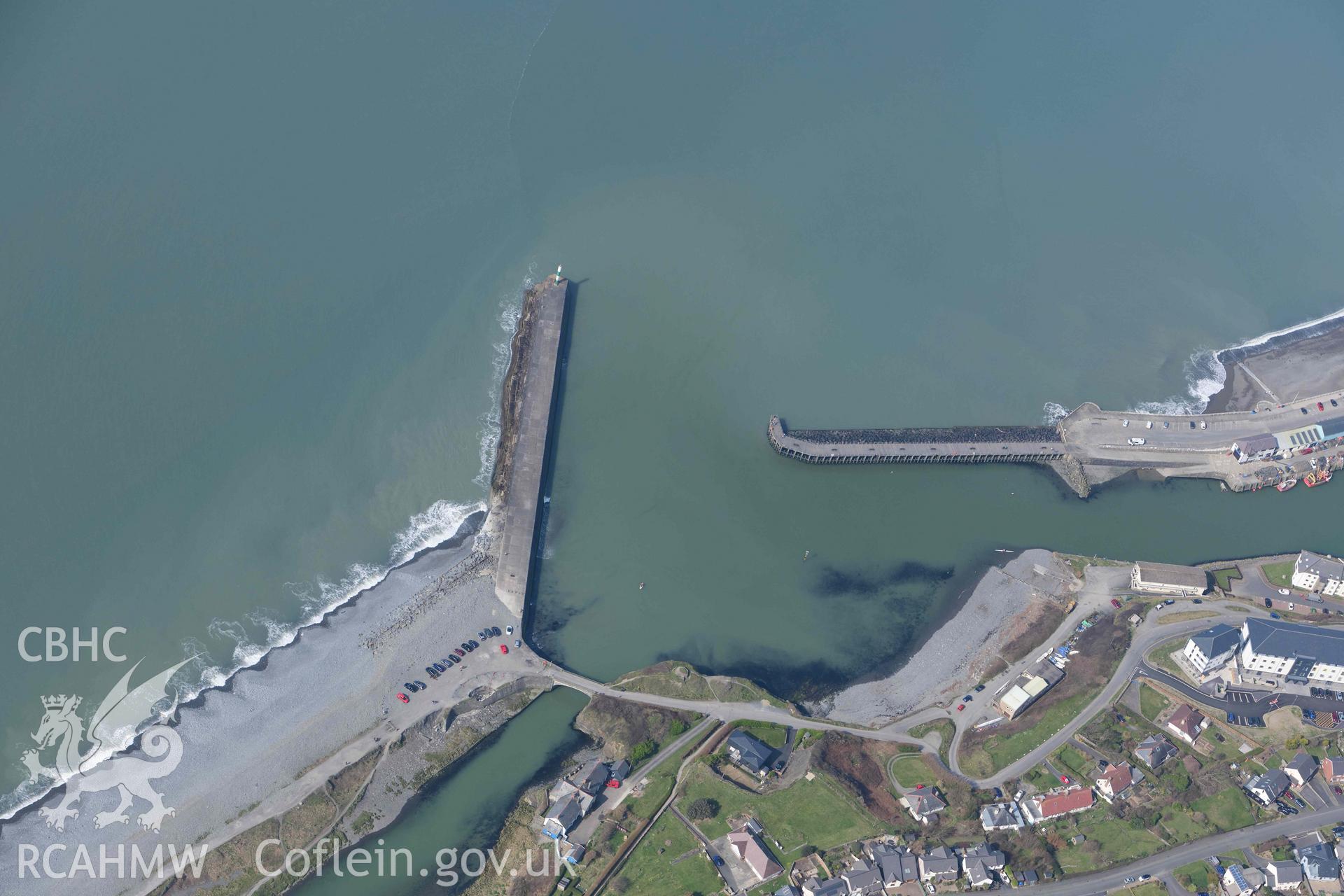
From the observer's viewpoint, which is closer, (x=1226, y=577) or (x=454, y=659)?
(x=454, y=659)

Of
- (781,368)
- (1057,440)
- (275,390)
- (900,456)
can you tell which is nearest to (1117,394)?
(1057,440)

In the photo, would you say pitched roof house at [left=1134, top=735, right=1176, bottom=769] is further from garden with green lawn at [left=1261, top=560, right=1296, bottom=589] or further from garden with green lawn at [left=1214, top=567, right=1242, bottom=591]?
garden with green lawn at [left=1261, top=560, right=1296, bottom=589]

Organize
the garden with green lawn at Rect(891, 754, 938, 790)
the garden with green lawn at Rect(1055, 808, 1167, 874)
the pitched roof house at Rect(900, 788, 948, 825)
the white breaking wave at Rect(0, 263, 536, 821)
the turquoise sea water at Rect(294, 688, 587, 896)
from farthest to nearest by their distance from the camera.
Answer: the garden with green lawn at Rect(891, 754, 938, 790)
the pitched roof house at Rect(900, 788, 948, 825)
the white breaking wave at Rect(0, 263, 536, 821)
the garden with green lawn at Rect(1055, 808, 1167, 874)
the turquoise sea water at Rect(294, 688, 587, 896)

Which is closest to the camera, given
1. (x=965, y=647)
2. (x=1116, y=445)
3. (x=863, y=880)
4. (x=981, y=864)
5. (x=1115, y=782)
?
(x=863, y=880)

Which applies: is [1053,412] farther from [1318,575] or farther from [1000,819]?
A: [1000,819]

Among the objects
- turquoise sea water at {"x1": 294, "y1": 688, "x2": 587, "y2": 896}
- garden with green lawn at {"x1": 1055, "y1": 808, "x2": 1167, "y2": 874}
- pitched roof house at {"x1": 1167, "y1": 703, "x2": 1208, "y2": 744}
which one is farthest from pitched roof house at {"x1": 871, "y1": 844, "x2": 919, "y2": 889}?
pitched roof house at {"x1": 1167, "y1": 703, "x2": 1208, "y2": 744}

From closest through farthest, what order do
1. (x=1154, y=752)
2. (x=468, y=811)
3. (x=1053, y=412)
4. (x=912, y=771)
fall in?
1. (x=468, y=811)
2. (x=912, y=771)
3. (x=1154, y=752)
4. (x=1053, y=412)

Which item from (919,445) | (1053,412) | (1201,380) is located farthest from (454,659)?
(1201,380)
